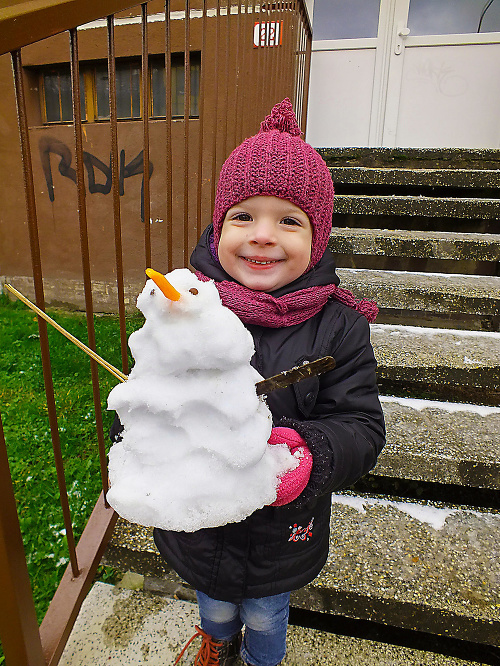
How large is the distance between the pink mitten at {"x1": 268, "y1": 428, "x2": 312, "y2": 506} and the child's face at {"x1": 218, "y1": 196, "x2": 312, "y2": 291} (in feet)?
1.23

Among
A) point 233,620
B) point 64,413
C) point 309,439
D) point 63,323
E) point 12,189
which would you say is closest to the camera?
point 309,439

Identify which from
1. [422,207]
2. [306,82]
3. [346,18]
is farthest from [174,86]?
[422,207]

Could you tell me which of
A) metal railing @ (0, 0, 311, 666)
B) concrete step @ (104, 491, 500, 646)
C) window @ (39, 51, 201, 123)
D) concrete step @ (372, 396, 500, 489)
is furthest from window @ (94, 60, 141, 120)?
concrete step @ (104, 491, 500, 646)

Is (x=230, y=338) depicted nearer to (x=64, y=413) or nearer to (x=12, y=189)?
(x=64, y=413)

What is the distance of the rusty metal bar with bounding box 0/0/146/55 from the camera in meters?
0.73

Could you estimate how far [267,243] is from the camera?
3.20 feet

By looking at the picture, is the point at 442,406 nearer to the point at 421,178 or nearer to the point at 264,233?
the point at 264,233

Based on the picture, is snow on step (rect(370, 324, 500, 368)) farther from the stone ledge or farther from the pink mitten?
the pink mitten

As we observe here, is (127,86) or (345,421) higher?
(127,86)

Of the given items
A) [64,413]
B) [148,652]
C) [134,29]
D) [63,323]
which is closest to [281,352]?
[148,652]

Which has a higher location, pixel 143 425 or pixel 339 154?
pixel 339 154

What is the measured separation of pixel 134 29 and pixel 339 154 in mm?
2270

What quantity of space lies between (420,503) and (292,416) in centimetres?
88

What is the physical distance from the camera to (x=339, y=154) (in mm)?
3568
